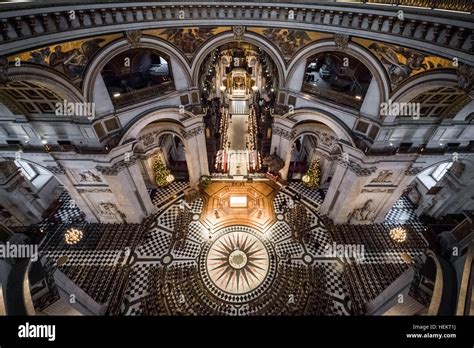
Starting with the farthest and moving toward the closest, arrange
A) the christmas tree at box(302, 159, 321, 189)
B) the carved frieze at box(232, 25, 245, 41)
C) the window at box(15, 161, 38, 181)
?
the christmas tree at box(302, 159, 321, 189) → the window at box(15, 161, 38, 181) → the carved frieze at box(232, 25, 245, 41)

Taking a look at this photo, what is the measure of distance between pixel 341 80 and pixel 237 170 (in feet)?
30.8

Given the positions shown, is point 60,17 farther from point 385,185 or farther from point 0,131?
point 385,185

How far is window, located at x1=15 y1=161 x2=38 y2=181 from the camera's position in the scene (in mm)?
14992

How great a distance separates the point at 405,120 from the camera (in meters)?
10.9

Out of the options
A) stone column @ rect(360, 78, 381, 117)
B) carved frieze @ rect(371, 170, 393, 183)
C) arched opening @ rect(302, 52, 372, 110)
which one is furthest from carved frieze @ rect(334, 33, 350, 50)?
carved frieze @ rect(371, 170, 393, 183)

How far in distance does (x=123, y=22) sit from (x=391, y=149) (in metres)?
13.0

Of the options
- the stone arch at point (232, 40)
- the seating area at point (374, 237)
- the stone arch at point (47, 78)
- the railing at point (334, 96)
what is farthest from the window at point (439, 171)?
the stone arch at point (47, 78)

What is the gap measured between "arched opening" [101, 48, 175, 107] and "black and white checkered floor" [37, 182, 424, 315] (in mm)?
7581

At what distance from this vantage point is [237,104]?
90.1 ft

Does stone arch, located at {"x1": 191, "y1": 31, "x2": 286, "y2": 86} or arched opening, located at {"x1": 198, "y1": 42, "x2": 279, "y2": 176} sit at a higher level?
Answer: stone arch, located at {"x1": 191, "y1": 31, "x2": 286, "y2": 86}

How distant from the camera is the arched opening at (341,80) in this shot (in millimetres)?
12250

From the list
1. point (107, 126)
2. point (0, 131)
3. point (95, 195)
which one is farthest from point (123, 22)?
point (95, 195)

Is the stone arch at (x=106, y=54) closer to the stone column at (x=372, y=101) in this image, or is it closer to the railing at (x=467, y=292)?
the stone column at (x=372, y=101)

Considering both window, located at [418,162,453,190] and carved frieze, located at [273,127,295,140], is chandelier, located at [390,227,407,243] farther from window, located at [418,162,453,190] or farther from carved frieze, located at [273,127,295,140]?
carved frieze, located at [273,127,295,140]
